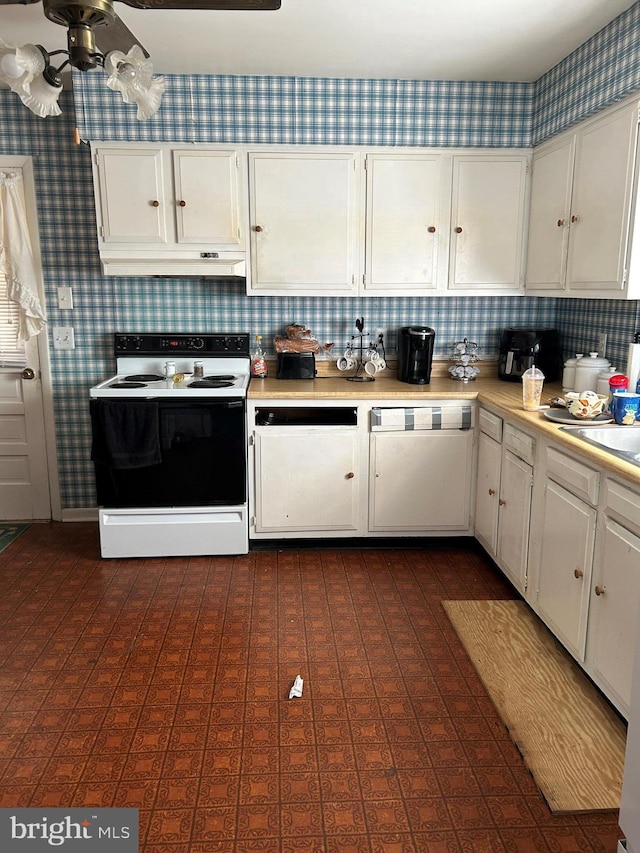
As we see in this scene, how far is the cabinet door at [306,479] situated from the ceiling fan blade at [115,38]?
6.12 feet

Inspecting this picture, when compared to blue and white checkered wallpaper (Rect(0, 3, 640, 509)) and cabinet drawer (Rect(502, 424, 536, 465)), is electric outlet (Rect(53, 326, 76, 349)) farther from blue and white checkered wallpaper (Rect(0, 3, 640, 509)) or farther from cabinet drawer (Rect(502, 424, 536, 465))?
cabinet drawer (Rect(502, 424, 536, 465))

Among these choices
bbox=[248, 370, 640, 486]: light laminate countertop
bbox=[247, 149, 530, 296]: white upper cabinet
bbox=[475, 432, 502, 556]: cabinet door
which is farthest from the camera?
bbox=[247, 149, 530, 296]: white upper cabinet

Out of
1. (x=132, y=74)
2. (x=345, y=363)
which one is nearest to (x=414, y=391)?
(x=345, y=363)

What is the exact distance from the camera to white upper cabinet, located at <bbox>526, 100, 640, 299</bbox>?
8.44ft

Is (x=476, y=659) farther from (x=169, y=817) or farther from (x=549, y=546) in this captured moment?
(x=169, y=817)

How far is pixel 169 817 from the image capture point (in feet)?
5.88

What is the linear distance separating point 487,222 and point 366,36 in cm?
117

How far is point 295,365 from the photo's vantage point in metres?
3.79

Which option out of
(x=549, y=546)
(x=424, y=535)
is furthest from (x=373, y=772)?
(x=424, y=535)

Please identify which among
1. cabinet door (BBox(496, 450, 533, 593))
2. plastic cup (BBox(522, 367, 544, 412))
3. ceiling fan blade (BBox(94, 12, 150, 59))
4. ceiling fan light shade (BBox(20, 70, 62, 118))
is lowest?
cabinet door (BBox(496, 450, 533, 593))

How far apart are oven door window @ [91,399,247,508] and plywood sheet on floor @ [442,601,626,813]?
1.28 metres

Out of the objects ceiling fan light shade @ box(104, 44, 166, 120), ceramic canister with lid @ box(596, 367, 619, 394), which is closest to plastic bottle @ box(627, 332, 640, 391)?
ceramic canister with lid @ box(596, 367, 619, 394)

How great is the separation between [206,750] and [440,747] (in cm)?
74

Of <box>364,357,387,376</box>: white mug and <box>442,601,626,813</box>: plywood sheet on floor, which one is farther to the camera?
<box>364,357,387,376</box>: white mug
